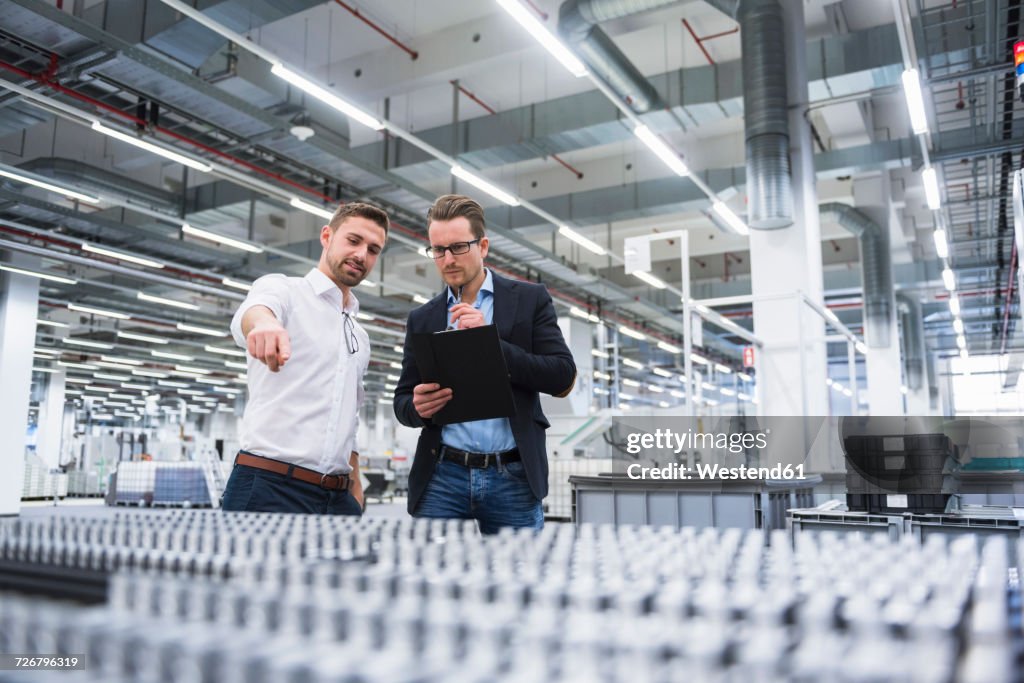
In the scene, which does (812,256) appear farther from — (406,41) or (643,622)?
(643,622)

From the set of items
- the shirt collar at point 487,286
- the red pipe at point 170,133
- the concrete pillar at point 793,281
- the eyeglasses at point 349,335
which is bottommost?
the eyeglasses at point 349,335

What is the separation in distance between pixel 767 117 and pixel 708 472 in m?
3.41

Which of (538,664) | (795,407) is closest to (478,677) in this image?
(538,664)

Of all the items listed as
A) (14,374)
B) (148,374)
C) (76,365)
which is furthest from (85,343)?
(14,374)

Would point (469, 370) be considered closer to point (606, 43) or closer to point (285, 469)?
point (285, 469)

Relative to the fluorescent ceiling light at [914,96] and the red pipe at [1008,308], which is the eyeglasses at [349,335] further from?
the red pipe at [1008,308]

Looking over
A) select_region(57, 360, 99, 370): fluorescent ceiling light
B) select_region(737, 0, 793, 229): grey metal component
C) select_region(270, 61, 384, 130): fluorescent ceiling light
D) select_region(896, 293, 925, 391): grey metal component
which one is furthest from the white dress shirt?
select_region(57, 360, 99, 370): fluorescent ceiling light

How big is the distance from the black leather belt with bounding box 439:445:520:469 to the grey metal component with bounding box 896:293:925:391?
57.7ft

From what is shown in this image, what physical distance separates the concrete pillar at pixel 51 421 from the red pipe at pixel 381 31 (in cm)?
1556

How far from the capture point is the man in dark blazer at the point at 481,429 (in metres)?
1.55

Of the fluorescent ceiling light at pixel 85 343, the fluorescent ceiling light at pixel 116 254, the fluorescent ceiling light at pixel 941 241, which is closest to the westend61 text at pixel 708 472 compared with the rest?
the fluorescent ceiling light at pixel 941 241

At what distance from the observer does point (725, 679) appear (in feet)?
1.21

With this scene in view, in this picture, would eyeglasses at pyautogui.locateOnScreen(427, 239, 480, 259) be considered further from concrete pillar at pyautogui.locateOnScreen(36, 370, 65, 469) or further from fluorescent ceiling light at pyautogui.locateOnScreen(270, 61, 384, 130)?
concrete pillar at pyautogui.locateOnScreen(36, 370, 65, 469)

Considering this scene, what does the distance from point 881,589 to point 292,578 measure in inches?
16.9
